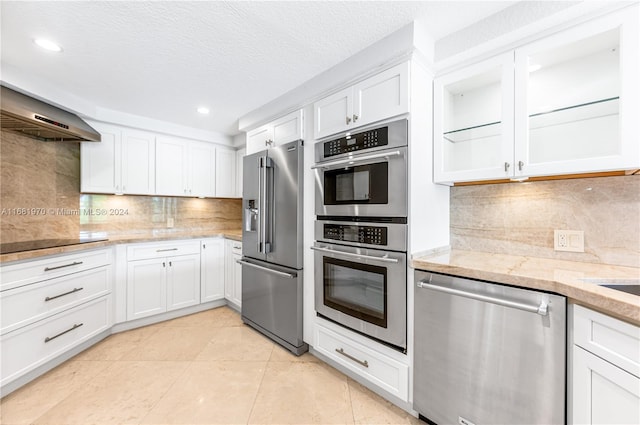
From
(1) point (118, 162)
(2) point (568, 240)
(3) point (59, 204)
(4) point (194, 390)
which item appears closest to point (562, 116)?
(2) point (568, 240)

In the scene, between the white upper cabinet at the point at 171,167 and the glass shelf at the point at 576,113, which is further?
the white upper cabinet at the point at 171,167

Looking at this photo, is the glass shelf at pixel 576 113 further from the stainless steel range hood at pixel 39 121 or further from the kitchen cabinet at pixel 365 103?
the stainless steel range hood at pixel 39 121

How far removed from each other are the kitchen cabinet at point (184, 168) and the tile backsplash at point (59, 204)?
39 centimetres

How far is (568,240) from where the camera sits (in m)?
1.56

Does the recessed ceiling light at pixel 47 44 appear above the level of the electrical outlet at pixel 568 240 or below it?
above

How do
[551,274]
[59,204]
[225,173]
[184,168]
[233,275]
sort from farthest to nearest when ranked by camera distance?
[225,173], [184,168], [233,275], [59,204], [551,274]

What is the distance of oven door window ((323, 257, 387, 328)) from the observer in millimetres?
1712

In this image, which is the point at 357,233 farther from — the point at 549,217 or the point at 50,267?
the point at 50,267

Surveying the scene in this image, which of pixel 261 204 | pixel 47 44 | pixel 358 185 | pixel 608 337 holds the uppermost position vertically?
pixel 47 44

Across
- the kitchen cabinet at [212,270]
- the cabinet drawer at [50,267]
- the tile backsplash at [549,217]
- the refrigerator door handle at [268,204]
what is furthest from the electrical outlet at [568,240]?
the cabinet drawer at [50,267]

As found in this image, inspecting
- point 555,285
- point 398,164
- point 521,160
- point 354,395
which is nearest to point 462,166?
point 521,160

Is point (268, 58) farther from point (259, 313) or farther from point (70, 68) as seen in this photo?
point (259, 313)

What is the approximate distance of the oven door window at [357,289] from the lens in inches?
67.4

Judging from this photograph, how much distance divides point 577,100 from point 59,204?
437 centimetres
